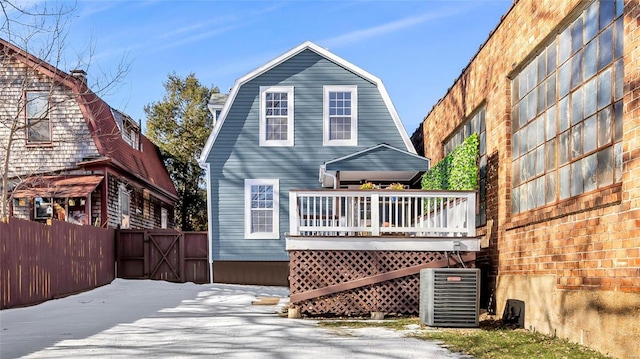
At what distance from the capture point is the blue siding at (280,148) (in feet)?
55.6

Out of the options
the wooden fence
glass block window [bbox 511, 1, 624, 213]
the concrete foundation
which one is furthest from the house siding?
the concrete foundation

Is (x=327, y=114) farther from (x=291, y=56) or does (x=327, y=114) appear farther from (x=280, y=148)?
(x=291, y=56)

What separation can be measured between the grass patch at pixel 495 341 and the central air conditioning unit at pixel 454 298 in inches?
5.7

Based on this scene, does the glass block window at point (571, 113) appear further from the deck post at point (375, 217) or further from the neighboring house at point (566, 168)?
the deck post at point (375, 217)

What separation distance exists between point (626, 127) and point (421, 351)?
321 centimetres

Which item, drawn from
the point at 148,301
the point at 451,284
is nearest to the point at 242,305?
the point at 148,301

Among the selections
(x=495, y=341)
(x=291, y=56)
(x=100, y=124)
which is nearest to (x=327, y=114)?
(x=291, y=56)

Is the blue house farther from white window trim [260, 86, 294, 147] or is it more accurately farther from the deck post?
the deck post

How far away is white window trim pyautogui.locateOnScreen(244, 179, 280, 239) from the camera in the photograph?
55.4 feet

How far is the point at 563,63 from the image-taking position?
7.32m

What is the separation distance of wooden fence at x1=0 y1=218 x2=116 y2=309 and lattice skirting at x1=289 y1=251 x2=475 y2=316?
16.6 ft

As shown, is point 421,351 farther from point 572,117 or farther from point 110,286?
point 110,286

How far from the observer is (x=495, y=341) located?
726cm

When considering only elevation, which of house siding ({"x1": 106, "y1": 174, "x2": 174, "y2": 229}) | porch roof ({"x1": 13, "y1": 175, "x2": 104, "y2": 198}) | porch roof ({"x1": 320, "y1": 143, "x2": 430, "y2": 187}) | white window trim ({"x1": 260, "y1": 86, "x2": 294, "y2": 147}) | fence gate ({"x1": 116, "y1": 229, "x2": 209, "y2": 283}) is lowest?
fence gate ({"x1": 116, "y1": 229, "x2": 209, "y2": 283})
